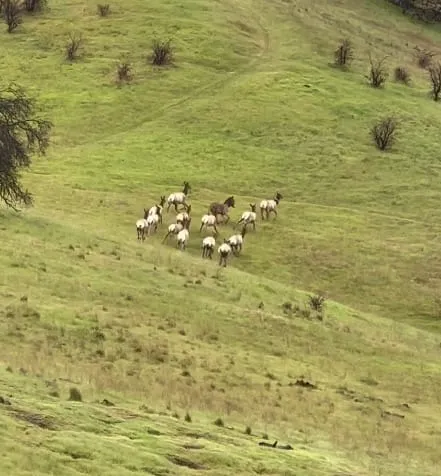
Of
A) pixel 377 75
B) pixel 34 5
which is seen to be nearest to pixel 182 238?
pixel 377 75

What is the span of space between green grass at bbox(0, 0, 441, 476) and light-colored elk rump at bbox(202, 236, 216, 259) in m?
0.77

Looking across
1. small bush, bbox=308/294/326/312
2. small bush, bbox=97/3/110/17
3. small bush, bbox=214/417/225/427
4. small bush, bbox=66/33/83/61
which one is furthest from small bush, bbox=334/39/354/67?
Result: small bush, bbox=214/417/225/427

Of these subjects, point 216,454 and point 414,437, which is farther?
point 414,437

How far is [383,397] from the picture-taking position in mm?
24797

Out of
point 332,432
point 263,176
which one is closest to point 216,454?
point 332,432

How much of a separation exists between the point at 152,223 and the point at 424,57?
60.3 meters

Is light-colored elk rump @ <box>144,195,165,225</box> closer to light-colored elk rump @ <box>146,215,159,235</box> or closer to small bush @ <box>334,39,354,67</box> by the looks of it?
light-colored elk rump @ <box>146,215,159,235</box>

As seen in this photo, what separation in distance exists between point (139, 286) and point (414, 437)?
36.5 feet

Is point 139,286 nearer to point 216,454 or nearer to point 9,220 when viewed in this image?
point 9,220

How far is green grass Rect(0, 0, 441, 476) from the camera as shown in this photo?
18.0 meters

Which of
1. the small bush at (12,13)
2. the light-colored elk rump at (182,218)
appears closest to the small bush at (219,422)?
the light-colored elk rump at (182,218)

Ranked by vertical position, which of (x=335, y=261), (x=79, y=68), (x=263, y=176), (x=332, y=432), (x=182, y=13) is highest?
(x=182, y=13)

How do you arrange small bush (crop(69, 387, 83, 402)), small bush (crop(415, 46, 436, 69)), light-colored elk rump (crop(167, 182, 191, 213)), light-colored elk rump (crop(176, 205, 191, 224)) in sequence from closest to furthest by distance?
small bush (crop(69, 387, 83, 402))
light-colored elk rump (crop(176, 205, 191, 224))
light-colored elk rump (crop(167, 182, 191, 213))
small bush (crop(415, 46, 436, 69))

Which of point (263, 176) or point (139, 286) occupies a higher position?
point (263, 176)
